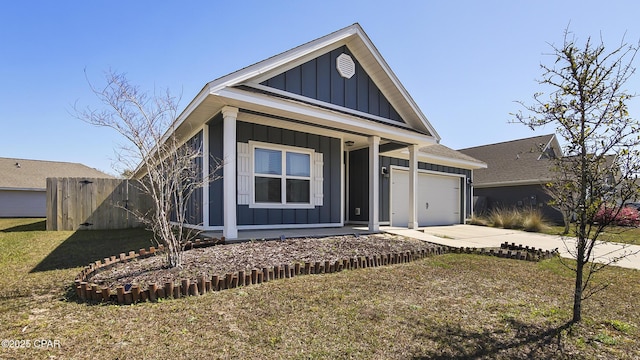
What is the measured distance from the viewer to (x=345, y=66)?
8352mm

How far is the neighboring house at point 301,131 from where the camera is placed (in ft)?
20.8

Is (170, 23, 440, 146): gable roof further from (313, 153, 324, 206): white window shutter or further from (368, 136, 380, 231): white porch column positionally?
(313, 153, 324, 206): white window shutter

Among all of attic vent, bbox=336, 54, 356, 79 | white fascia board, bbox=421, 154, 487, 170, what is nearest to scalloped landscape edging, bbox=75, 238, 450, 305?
attic vent, bbox=336, 54, 356, 79

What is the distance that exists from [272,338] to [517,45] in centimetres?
660

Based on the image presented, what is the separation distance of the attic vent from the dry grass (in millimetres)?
5589

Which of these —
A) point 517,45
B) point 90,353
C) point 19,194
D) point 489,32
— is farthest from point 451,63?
point 19,194

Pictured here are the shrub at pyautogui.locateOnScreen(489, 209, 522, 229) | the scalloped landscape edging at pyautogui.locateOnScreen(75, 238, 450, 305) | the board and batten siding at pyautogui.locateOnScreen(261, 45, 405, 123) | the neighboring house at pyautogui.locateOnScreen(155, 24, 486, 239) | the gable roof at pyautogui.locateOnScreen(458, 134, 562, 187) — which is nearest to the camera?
the scalloped landscape edging at pyautogui.locateOnScreen(75, 238, 450, 305)

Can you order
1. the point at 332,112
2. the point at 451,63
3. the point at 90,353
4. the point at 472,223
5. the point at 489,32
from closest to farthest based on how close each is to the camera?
the point at 90,353, the point at 332,112, the point at 489,32, the point at 451,63, the point at 472,223

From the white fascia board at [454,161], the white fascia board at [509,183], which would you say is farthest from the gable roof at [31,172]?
the white fascia board at [509,183]

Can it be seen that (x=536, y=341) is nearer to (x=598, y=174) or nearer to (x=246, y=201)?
(x=598, y=174)

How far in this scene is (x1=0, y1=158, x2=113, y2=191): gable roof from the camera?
70.9 feet

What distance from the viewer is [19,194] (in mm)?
21844

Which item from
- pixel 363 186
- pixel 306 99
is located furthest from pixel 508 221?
pixel 306 99

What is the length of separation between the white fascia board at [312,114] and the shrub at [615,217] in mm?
5075
